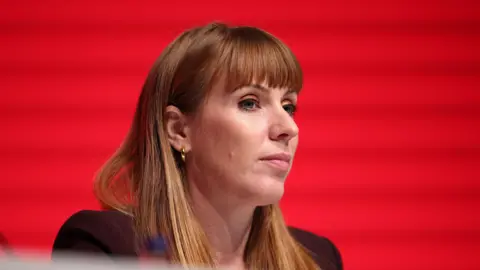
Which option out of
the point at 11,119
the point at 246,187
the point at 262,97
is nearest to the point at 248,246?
the point at 246,187

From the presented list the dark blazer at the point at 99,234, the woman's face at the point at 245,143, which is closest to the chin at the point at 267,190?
the woman's face at the point at 245,143

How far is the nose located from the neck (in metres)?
0.22

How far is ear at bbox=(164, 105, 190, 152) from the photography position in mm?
2055

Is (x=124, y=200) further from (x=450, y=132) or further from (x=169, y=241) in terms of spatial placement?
(x=450, y=132)

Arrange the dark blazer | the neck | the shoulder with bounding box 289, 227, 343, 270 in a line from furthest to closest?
1. the shoulder with bounding box 289, 227, 343, 270
2. the neck
3. the dark blazer

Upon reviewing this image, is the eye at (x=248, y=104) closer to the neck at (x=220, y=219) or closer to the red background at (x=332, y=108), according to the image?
the neck at (x=220, y=219)

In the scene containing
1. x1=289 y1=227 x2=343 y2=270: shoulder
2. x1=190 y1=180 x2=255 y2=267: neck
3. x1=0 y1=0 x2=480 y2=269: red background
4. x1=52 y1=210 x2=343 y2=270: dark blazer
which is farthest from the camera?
x1=0 y1=0 x2=480 y2=269: red background

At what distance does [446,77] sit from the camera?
321 centimetres

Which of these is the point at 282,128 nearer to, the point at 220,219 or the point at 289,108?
the point at 289,108

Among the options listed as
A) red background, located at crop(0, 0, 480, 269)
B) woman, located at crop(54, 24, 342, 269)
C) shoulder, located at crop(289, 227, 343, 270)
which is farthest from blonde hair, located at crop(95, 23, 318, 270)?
red background, located at crop(0, 0, 480, 269)

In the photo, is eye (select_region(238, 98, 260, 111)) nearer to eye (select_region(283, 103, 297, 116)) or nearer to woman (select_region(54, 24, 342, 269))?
woman (select_region(54, 24, 342, 269))

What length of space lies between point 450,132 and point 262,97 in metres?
1.53

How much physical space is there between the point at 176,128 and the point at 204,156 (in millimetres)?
130

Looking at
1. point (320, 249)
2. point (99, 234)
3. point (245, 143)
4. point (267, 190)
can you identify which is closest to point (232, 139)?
point (245, 143)
